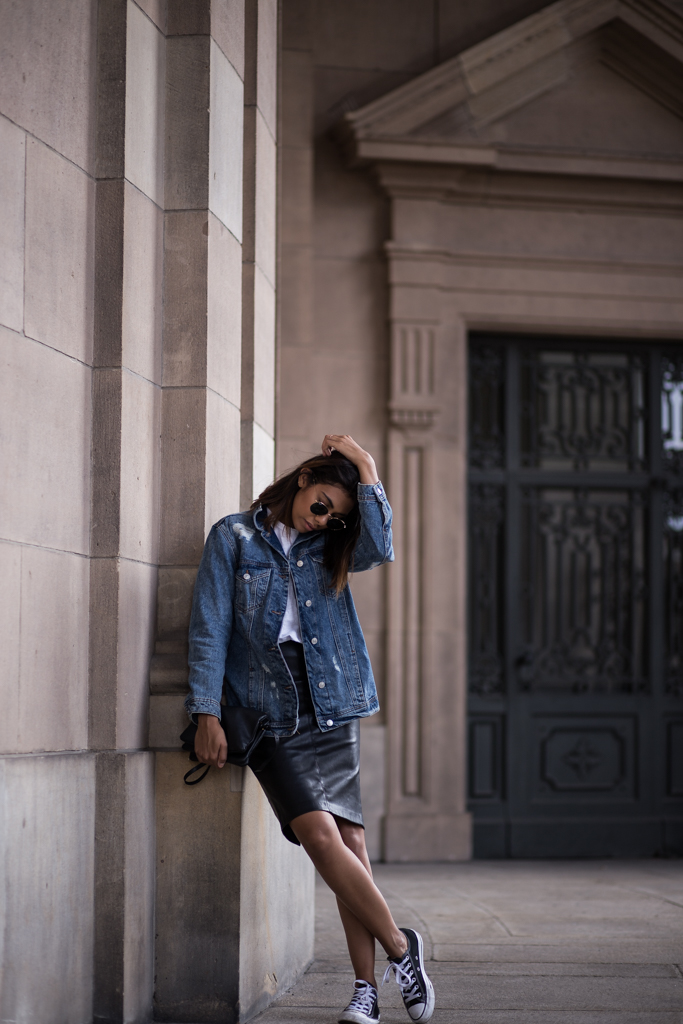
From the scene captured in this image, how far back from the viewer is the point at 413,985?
386 cm

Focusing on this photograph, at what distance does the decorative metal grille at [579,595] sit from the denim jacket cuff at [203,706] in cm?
510

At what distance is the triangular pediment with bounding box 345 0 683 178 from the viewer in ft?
26.7

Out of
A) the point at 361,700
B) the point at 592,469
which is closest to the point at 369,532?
the point at 361,700

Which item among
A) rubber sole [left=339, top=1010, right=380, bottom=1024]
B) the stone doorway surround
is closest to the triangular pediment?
the stone doorway surround

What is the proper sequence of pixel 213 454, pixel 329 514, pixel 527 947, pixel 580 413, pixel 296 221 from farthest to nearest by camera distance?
pixel 580 413 → pixel 296 221 → pixel 527 947 → pixel 213 454 → pixel 329 514

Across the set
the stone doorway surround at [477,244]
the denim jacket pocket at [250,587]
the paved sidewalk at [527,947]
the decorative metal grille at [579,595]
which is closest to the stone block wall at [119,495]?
the denim jacket pocket at [250,587]

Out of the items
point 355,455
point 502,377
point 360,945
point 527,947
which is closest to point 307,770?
point 360,945

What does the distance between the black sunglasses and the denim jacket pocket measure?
0.27 metres

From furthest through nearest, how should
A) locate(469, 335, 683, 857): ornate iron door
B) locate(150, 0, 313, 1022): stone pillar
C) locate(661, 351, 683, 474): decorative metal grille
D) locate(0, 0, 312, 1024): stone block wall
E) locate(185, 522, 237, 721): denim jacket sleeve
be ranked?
locate(661, 351, 683, 474): decorative metal grille, locate(469, 335, 683, 857): ornate iron door, locate(150, 0, 313, 1022): stone pillar, locate(185, 522, 237, 721): denim jacket sleeve, locate(0, 0, 312, 1024): stone block wall

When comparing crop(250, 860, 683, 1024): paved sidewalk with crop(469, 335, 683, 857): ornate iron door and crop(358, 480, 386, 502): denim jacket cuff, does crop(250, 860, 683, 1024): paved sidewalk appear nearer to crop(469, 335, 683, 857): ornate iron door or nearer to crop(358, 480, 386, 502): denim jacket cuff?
crop(469, 335, 683, 857): ornate iron door

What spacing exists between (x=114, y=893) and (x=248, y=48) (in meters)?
3.26

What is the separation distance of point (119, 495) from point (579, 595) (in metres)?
5.39

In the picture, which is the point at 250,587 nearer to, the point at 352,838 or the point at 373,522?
the point at 373,522

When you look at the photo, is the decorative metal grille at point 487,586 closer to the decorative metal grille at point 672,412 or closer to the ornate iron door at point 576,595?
the ornate iron door at point 576,595
